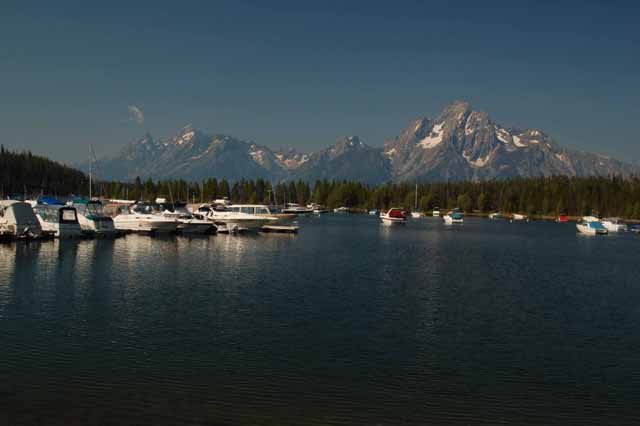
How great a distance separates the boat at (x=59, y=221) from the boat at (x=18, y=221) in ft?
10.2

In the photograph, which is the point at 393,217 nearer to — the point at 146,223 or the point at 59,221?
the point at 146,223

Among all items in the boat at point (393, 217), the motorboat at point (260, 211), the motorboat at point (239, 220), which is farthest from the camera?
the boat at point (393, 217)

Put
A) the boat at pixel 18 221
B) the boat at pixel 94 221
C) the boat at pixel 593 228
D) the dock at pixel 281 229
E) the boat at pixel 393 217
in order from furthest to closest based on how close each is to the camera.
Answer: the boat at pixel 393 217
the boat at pixel 593 228
the dock at pixel 281 229
the boat at pixel 94 221
the boat at pixel 18 221

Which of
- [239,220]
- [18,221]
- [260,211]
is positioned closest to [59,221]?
[18,221]

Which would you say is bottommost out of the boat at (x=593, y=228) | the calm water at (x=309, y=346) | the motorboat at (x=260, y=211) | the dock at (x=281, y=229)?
the calm water at (x=309, y=346)

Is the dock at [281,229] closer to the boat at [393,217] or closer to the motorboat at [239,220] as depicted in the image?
the motorboat at [239,220]

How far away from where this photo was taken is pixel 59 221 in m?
84.6

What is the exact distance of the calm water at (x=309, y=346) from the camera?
66.0 ft

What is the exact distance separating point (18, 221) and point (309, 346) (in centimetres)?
6412

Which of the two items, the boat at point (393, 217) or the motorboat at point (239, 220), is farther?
the boat at point (393, 217)

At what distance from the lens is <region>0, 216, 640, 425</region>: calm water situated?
20.1m

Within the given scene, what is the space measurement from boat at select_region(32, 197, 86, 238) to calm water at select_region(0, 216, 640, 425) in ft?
90.7

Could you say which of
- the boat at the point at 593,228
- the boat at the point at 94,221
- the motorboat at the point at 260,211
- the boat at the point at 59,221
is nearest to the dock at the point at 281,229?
the motorboat at the point at 260,211

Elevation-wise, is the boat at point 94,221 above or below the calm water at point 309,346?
above
